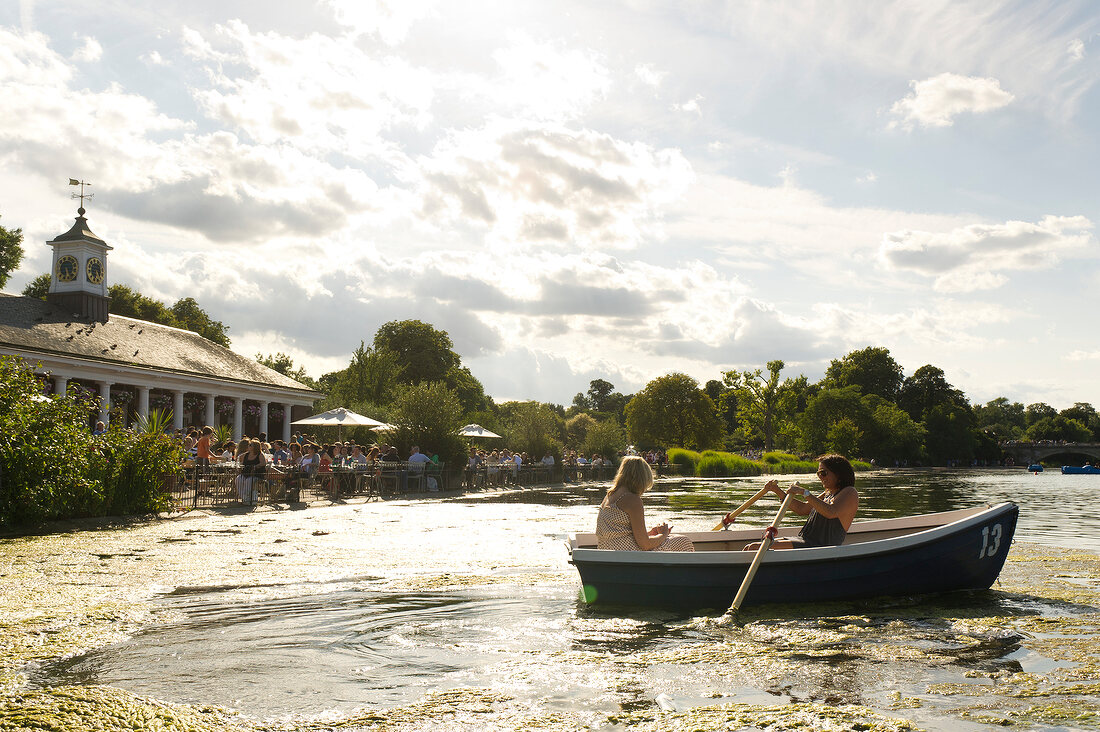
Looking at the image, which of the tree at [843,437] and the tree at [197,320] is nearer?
the tree at [197,320]

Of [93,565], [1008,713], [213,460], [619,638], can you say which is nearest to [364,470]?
[213,460]

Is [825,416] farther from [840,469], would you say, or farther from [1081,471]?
[840,469]

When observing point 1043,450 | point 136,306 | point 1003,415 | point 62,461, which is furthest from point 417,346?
point 1003,415

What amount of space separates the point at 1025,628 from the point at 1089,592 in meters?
2.48

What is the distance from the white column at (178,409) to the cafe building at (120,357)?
0.04 m

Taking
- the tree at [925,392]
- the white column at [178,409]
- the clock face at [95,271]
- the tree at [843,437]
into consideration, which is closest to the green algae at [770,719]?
the white column at [178,409]

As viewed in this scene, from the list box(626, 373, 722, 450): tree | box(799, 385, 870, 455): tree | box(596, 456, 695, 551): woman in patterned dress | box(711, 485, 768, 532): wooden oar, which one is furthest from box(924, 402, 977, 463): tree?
box(596, 456, 695, 551): woman in patterned dress

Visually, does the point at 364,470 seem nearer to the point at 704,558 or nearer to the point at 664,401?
the point at 704,558

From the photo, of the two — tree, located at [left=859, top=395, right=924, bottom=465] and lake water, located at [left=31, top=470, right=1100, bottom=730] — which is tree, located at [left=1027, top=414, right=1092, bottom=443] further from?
lake water, located at [left=31, top=470, right=1100, bottom=730]

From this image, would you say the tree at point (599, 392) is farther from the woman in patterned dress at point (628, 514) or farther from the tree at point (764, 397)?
the woman in patterned dress at point (628, 514)

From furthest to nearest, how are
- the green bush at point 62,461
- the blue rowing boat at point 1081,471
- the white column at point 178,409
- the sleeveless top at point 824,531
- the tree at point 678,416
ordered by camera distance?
the tree at point 678,416 < the blue rowing boat at point 1081,471 < the white column at point 178,409 < the green bush at point 62,461 < the sleeveless top at point 824,531

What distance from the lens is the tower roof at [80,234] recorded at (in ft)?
124

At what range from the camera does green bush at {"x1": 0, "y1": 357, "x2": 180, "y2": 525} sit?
42.4ft

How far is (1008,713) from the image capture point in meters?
4.73
